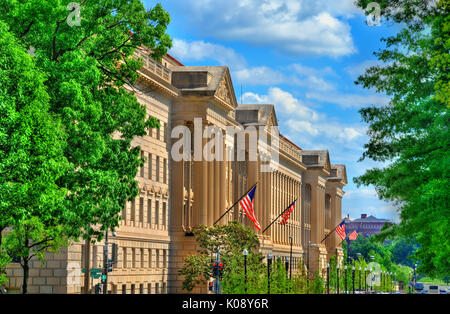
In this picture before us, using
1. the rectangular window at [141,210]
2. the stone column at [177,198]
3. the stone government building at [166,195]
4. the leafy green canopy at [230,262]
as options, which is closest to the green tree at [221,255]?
the leafy green canopy at [230,262]

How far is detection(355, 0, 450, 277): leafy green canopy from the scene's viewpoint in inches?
1622

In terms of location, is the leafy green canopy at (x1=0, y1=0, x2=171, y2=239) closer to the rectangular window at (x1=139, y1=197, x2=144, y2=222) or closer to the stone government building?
the stone government building

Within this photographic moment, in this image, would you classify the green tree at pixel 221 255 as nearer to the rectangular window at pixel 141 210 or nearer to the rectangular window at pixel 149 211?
the rectangular window at pixel 149 211

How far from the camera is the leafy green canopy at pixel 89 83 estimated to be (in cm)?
3941

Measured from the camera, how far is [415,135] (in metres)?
45.6

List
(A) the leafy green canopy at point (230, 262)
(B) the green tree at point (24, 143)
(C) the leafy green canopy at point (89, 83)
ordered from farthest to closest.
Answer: (A) the leafy green canopy at point (230, 262), (C) the leafy green canopy at point (89, 83), (B) the green tree at point (24, 143)

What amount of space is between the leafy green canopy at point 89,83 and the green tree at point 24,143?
7.46 feet

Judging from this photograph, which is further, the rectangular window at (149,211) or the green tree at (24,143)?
the rectangular window at (149,211)

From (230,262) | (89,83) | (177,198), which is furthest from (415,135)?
(177,198)

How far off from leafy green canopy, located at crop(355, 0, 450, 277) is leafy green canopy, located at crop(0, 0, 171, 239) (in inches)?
467

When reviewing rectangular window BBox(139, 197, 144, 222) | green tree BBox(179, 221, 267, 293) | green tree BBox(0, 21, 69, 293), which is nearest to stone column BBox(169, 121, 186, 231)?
green tree BBox(179, 221, 267, 293)

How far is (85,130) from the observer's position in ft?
130

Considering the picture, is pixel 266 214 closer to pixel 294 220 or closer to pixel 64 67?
pixel 294 220
